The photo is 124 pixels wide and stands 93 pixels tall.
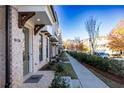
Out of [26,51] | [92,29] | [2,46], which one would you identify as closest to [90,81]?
[26,51]

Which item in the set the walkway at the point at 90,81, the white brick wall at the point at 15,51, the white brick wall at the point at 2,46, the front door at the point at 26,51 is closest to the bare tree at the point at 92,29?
the walkway at the point at 90,81

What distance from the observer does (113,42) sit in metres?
35.7

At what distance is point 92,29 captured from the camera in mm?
34969

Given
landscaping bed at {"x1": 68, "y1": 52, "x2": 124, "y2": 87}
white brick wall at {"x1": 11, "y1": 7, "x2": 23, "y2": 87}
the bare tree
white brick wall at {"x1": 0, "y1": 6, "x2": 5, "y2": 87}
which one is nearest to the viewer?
white brick wall at {"x1": 0, "y1": 6, "x2": 5, "y2": 87}

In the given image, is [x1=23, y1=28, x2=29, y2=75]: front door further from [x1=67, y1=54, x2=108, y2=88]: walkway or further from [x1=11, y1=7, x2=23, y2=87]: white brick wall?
[x1=11, y1=7, x2=23, y2=87]: white brick wall

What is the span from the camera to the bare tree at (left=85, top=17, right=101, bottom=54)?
34438 mm

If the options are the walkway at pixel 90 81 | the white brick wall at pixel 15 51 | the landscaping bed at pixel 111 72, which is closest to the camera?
the white brick wall at pixel 15 51

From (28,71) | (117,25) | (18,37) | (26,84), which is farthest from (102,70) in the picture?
(117,25)

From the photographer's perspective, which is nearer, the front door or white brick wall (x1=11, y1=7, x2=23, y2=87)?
white brick wall (x1=11, y1=7, x2=23, y2=87)

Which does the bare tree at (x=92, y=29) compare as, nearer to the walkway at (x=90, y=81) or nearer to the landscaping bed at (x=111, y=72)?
the landscaping bed at (x=111, y=72)

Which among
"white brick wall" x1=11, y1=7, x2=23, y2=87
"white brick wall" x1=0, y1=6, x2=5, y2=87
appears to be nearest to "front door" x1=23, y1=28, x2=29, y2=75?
"white brick wall" x1=11, y1=7, x2=23, y2=87

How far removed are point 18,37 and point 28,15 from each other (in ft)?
3.35

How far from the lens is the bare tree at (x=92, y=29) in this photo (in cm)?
3444
